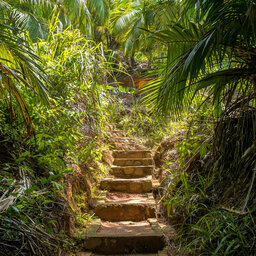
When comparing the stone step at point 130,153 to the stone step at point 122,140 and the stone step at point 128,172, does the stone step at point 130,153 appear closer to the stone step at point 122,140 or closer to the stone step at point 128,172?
the stone step at point 122,140

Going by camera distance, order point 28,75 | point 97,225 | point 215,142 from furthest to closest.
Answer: point 97,225, point 215,142, point 28,75

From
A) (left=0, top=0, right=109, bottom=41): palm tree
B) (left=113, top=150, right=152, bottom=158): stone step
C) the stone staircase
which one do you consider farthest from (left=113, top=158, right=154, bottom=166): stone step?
(left=0, top=0, right=109, bottom=41): palm tree

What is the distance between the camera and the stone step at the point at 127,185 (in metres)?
3.58

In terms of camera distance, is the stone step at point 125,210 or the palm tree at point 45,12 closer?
the stone step at point 125,210

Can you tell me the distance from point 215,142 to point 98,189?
2.03 meters

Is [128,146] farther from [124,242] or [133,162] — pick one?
[124,242]

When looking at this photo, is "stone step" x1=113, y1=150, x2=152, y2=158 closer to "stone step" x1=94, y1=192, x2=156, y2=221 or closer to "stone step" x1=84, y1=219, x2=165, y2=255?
"stone step" x1=94, y1=192, x2=156, y2=221

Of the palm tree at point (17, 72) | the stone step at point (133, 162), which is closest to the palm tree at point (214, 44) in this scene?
the palm tree at point (17, 72)

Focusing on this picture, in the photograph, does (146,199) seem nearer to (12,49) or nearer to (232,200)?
(232,200)

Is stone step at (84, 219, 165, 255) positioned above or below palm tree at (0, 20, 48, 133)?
below

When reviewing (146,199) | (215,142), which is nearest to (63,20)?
(146,199)

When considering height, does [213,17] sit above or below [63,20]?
below

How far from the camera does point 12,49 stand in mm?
1413

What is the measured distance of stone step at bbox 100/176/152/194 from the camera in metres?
3.58
